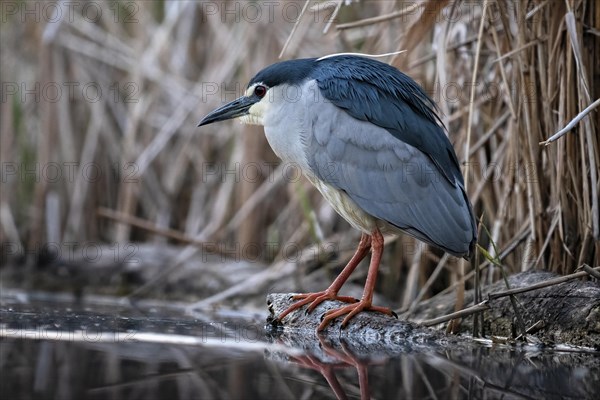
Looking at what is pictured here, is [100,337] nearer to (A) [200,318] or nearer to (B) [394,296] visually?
(A) [200,318]

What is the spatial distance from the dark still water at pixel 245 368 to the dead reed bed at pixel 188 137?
177cm

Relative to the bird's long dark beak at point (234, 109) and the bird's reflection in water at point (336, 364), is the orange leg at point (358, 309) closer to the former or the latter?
the bird's reflection in water at point (336, 364)

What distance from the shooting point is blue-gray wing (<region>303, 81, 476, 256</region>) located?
4180 millimetres

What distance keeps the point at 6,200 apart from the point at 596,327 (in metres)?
5.46

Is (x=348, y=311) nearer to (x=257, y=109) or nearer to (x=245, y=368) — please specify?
(x=245, y=368)

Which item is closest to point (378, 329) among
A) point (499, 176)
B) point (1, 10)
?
point (499, 176)

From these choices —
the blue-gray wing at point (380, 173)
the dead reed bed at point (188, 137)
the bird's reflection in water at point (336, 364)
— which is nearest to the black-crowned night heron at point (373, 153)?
the blue-gray wing at point (380, 173)

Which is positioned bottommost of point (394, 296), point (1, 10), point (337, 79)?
point (394, 296)

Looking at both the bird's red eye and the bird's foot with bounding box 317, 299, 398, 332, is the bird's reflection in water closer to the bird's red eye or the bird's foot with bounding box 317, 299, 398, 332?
the bird's foot with bounding box 317, 299, 398, 332

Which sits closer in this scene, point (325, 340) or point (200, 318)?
point (325, 340)

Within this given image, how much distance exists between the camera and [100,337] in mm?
3566

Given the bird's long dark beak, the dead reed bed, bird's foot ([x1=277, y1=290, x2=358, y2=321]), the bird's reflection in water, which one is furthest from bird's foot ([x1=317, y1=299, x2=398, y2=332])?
the bird's long dark beak

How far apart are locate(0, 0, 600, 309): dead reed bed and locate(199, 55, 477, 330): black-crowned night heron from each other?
67 centimetres

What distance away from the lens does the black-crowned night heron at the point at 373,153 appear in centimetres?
420
